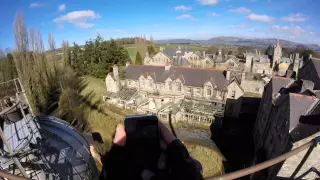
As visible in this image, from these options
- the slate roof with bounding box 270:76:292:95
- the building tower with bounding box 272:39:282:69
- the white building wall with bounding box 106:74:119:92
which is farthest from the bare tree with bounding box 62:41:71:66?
the building tower with bounding box 272:39:282:69

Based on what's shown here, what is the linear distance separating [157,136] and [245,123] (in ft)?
76.0

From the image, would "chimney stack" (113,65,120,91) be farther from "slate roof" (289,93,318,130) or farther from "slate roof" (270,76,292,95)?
"slate roof" (289,93,318,130)

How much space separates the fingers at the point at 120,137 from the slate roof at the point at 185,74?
22.7m

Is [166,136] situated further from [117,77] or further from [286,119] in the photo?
[117,77]

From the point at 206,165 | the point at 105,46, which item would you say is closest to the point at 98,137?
the point at 206,165

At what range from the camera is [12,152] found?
5.61m

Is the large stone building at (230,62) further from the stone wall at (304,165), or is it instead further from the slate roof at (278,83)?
the stone wall at (304,165)

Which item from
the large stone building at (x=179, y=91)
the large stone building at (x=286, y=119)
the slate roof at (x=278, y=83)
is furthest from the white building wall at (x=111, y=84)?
the slate roof at (x=278, y=83)

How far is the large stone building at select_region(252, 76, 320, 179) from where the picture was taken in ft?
33.6

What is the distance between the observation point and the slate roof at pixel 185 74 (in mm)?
24875

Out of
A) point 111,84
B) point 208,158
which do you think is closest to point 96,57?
point 111,84

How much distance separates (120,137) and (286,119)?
1247cm

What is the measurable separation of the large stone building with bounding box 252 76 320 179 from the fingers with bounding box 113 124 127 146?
1076 cm

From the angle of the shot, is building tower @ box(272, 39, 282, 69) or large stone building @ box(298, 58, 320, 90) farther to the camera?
building tower @ box(272, 39, 282, 69)
